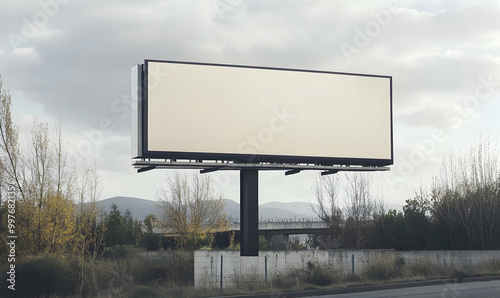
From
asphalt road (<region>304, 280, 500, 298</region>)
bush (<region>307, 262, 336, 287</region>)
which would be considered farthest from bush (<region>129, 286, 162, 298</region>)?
bush (<region>307, 262, 336, 287</region>)

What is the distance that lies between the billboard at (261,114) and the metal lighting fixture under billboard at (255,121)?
0.04 m

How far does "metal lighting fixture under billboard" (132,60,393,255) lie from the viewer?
23617 mm

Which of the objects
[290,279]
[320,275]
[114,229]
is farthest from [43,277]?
[114,229]

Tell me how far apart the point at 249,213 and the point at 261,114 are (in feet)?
13.7

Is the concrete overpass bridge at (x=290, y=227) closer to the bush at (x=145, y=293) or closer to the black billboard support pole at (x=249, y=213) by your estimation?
the black billboard support pole at (x=249, y=213)

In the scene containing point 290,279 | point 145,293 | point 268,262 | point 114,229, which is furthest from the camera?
point 114,229

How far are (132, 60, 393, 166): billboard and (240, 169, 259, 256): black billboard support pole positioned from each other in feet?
2.51

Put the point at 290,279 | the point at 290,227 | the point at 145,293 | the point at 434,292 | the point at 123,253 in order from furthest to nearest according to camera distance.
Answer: the point at 290,227
the point at 123,253
the point at 290,279
the point at 434,292
the point at 145,293

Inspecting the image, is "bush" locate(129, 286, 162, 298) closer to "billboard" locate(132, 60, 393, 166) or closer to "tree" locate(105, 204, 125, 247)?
"billboard" locate(132, 60, 393, 166)

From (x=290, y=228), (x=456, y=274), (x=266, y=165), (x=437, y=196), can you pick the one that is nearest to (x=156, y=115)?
(x=266, y=165)

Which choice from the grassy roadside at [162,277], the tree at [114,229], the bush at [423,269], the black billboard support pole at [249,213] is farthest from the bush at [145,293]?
the tree at [114,229]

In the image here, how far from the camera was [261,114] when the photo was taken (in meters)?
25.2

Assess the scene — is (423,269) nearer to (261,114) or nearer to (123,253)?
(261,114)

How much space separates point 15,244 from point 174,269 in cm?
642
